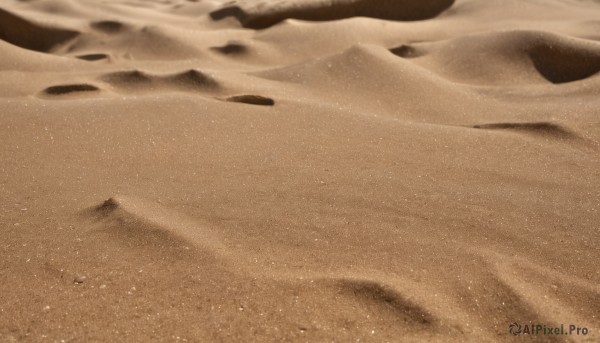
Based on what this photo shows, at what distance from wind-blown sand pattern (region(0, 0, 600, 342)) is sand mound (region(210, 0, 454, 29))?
858 mm

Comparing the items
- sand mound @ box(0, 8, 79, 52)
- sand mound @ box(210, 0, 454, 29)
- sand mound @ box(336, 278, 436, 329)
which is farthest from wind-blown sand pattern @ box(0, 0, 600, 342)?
sand mound @ box(210, 0, 454, 29)

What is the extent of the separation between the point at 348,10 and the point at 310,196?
2.31m

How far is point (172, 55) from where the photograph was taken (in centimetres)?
280

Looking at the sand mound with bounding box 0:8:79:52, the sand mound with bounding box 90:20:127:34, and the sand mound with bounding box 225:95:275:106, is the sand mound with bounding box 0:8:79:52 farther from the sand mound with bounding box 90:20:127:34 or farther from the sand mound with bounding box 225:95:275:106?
the sand mound with bounding box 225:95:275:106

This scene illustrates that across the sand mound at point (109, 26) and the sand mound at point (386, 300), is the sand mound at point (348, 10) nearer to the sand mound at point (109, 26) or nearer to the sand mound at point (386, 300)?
the sand mound at point (109, 26)

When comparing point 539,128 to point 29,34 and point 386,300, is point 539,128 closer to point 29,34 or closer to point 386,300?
point 386,300

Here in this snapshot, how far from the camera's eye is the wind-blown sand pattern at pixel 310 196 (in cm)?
94

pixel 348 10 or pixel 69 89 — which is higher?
pixel 348 10

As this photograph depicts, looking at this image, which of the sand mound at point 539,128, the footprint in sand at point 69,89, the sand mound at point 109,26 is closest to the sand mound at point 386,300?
the sand mound at point 539,128

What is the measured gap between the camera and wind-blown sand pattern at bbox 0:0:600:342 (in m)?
0.94

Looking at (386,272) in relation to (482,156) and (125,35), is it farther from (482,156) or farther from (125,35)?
(125,35)

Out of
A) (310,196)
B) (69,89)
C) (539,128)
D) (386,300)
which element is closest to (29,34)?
(69,89)

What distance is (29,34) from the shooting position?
321cm

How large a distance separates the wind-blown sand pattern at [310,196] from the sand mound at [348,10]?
0.86m
